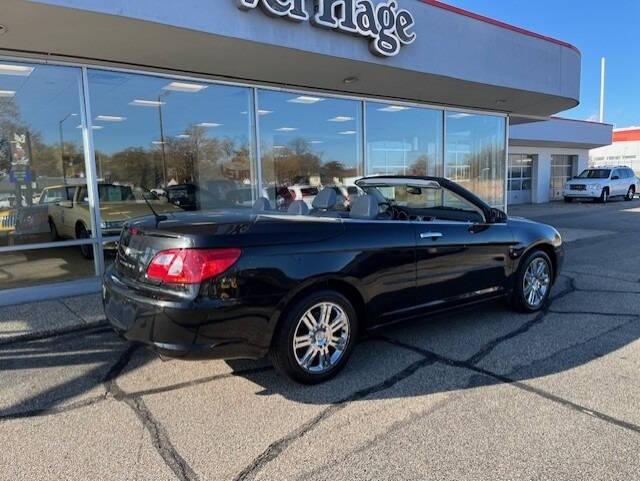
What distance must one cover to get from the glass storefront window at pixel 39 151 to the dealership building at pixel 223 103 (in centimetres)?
2

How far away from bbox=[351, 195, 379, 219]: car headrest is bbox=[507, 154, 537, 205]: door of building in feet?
72.0

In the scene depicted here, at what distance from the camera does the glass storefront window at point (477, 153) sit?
12172mm

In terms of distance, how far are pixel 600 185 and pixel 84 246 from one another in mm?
24809

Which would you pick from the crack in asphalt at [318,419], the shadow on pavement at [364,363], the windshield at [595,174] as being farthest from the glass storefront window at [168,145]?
the windshield at [595,174]

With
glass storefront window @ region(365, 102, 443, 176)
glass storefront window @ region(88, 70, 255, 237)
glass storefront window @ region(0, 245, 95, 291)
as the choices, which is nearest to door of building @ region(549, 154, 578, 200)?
glass storefront window @ region(365, 102, 443, 176)

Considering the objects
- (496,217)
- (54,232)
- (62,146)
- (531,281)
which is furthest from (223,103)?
(531,281)

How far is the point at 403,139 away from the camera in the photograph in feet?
38.4

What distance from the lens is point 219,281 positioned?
3.20 m

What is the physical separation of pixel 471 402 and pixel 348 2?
5901mm

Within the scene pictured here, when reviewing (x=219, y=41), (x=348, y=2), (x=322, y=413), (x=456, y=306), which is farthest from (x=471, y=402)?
(x=348, y=2)

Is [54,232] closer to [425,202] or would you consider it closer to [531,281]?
[425,202]

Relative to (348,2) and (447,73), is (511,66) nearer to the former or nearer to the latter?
(447,73)

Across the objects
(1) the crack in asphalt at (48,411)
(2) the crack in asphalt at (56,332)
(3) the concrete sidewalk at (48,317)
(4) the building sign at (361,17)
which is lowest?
(1) the crack in asphalt at (48,411)

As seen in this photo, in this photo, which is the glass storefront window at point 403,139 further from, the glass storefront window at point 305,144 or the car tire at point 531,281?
the car tire at point 531,281
